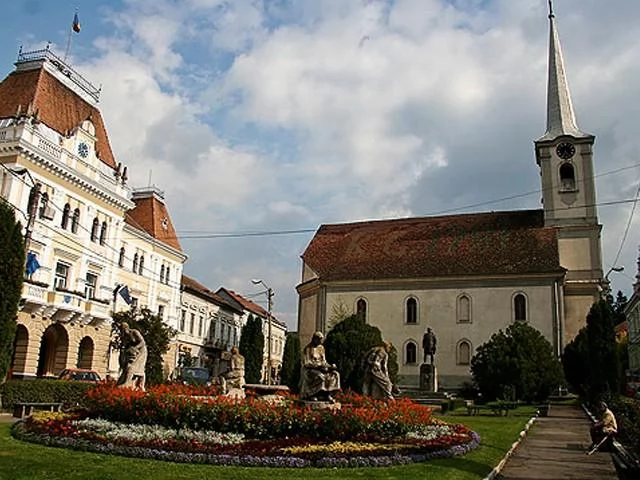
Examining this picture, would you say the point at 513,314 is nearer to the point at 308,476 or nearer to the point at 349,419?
the point at 349,419

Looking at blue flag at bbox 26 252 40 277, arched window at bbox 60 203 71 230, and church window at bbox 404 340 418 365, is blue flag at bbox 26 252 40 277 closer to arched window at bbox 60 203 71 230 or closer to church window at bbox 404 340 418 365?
arched window at bbox 60 203 71 230

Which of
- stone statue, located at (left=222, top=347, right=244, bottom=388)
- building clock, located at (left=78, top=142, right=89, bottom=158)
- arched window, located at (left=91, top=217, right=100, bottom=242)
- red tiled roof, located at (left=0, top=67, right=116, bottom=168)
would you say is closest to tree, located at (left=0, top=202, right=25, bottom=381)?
stone statue, located at (left=222, top=347, right=244, bottom=388)

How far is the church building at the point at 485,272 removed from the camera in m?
51.1

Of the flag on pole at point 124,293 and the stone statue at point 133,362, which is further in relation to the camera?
the flag on pole at point 124,293

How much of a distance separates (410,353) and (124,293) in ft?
84.6

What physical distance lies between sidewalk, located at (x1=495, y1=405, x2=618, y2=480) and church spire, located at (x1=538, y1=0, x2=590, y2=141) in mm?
39866

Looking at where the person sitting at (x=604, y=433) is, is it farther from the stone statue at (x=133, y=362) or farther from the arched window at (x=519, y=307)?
the arched window at (x=519, y=307)

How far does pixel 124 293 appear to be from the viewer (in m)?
41.3

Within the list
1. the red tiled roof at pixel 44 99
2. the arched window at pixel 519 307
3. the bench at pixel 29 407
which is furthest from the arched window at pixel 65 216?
the arched window at pixel 519 307

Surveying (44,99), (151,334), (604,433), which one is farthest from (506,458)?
(44,99)

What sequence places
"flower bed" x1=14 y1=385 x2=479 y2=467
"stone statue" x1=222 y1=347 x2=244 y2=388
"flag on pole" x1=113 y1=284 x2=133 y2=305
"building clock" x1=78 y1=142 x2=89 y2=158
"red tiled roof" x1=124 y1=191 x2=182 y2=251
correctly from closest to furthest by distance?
"flower bed" x1=14 y1=385 x2=479 y2=467 < "stone statue" x1=222 y1=347 x2=244 y2=388 < "building clock" x1=78 y1=142 x2=89 y2=158 < "flag on pole" x1=113 y1=284 x2=133 y2=305 < "red tiled roof" x1=124 y1=191 x2=182 y2=251

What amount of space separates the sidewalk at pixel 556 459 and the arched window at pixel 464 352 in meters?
30.3

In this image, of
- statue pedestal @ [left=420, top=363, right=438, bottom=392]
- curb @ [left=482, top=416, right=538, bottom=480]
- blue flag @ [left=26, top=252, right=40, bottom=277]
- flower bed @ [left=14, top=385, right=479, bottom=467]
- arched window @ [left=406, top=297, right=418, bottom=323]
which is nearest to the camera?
curb @ [left=482, top=416, right=538, bottom=480]

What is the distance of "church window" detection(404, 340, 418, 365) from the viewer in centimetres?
5403
